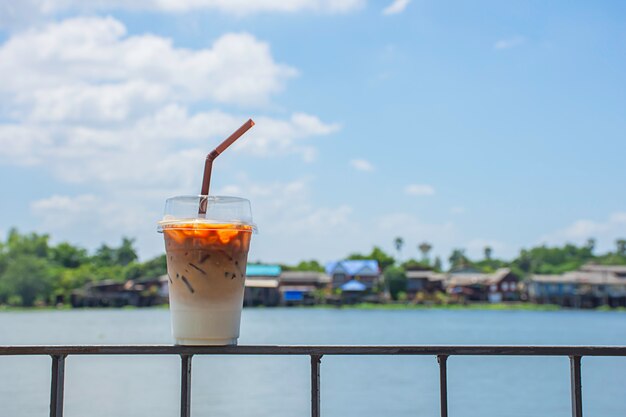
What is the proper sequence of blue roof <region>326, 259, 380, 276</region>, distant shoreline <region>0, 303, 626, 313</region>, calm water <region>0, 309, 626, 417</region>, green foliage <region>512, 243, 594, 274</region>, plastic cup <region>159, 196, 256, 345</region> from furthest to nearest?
green foliage <region>512, 243, 594, 274</region>, distant shoreline <region>0, 303, 626, 313</region>, blue roof <region>326, 259, 380, 276</region>, calm water <region>0, 309, 626, 417</region>, plastic cup <region>159, 196, 256, 345</region>

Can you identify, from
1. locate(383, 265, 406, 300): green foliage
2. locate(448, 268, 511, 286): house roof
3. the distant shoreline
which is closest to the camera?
locate(383, 265, 406, 300): green foliage

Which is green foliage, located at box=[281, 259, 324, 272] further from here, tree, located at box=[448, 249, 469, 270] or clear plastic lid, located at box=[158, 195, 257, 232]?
clear plastic lid, located at box=[158, 195, 257, 232]

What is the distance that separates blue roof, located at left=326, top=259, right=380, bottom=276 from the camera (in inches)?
4240

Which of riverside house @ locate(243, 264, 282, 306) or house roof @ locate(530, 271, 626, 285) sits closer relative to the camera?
riverside house @ locate(243, 264, 282, 306)

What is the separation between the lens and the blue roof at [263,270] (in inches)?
4289

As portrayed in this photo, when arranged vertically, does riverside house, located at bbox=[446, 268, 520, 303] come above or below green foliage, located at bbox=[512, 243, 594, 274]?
below

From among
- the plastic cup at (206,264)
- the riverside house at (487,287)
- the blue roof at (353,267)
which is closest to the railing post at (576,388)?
the plastic cup at (206,264)

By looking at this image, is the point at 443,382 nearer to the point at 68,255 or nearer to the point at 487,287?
the point at 487,287

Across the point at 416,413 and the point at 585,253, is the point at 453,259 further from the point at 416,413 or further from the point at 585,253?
the point at 416,413

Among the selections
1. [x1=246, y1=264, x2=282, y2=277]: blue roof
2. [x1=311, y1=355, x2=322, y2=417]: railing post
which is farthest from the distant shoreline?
[x1=311, y1=355, x2=322, y2=417]: railing post

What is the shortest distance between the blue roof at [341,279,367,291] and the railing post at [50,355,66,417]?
350 ft

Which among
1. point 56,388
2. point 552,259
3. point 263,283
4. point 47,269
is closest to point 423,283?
point 263,283

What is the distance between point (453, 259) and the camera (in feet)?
493

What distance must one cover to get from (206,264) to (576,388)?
1183 millimetres
